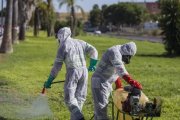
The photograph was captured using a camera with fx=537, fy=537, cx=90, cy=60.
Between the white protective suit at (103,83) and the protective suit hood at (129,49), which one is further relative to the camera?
the white protective suit at (103,83)

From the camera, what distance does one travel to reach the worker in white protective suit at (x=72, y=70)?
924 cm

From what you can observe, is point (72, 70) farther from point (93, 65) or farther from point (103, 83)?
point (103, 83)

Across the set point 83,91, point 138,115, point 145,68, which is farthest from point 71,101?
point 145,68

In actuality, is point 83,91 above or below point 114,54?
below

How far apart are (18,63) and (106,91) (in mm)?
16497

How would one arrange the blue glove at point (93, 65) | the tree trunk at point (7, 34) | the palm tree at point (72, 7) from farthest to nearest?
the palm tree at point (72, 7) → the tree trunk at point (7, 34) → the blue glove at point (93, 65)

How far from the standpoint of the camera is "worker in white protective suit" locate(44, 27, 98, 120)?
9.24 meters

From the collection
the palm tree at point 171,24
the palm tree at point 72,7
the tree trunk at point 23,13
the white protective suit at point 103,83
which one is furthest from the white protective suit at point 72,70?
the palm tree at point 72,7

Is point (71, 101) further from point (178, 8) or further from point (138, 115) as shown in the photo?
point (178, 8)

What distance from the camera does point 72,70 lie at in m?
9.35

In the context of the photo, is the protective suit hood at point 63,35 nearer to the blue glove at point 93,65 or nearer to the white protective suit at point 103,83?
the blue glove at point 93,65

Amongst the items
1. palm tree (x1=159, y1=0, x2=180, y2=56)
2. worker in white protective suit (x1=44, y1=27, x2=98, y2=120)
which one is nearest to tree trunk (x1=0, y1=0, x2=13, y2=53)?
palm tree (x1=159, y1=0, x2=180, y2=56)

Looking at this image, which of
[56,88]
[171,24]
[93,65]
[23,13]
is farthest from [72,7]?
[93,65]

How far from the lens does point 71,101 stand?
923cm
